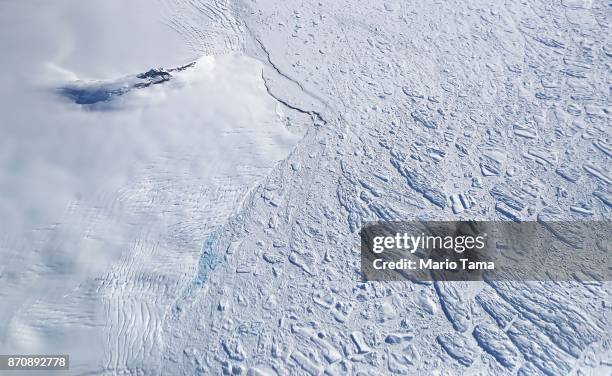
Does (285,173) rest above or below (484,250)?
below

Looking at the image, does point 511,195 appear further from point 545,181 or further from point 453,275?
point 453,275

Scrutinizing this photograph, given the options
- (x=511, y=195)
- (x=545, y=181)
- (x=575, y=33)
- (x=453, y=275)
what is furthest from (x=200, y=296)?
(x=575, y=33)

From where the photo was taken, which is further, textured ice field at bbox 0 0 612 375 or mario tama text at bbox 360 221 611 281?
mario tama text at bbox 360 221 611 281

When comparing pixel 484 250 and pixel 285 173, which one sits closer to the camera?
pixel 484 250

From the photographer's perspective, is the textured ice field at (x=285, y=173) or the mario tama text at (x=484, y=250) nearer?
the textured ice field at (x=285, y=173)
